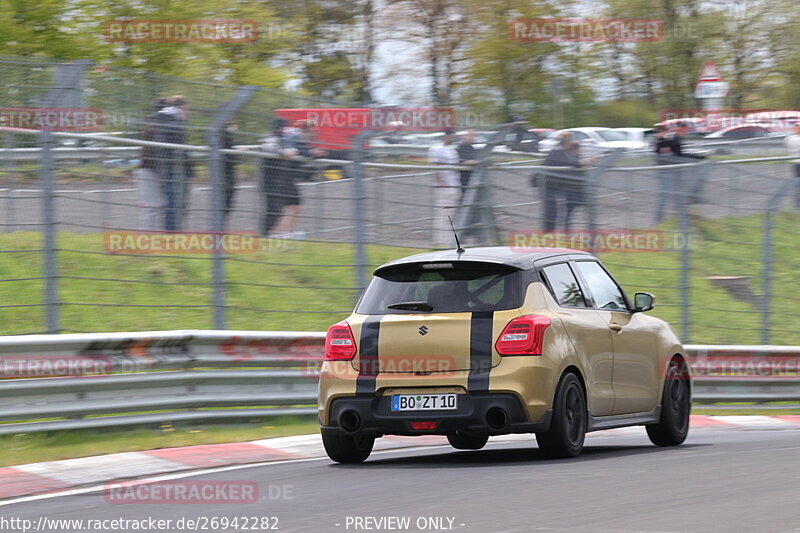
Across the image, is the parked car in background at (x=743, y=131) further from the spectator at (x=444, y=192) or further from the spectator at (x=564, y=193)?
the spectator at (x=444, y=192)

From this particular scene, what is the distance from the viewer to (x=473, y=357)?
903 cm

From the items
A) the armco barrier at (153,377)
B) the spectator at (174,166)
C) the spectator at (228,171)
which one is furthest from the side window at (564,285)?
the spectator at (174,166)

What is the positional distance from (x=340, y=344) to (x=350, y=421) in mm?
530

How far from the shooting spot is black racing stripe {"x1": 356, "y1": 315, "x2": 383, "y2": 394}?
9258 millimetres

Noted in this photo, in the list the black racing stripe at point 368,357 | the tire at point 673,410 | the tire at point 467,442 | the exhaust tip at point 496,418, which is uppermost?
the black racing stripe at point 368,357

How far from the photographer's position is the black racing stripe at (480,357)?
8992 mm

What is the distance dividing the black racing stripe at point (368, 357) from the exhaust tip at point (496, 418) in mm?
804

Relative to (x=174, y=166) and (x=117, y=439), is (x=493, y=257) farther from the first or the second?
(x=174, y=166)

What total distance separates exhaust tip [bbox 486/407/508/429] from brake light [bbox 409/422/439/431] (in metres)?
0.35

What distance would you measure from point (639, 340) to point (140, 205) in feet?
14.9

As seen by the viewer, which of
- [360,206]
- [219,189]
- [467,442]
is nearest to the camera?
[467,442]

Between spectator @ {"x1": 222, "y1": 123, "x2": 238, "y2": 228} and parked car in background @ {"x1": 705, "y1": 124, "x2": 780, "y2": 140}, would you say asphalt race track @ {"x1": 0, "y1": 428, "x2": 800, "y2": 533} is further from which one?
parked car in background @ {"x1": 705, "y1": 124, "x2": 780, "y2": 140}

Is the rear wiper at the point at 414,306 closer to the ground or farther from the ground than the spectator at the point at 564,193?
closer to the ground

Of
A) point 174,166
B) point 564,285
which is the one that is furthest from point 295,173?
point 564,285
